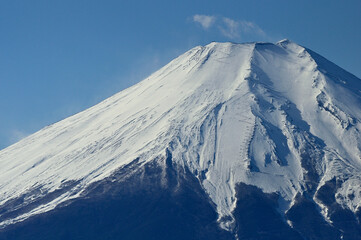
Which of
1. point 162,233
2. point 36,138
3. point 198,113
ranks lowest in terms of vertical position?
point 162,233

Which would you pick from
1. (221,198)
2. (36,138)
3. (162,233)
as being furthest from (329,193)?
(36,138)

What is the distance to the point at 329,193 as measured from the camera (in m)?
95.0

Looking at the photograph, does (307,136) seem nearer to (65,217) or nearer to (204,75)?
(204,75)

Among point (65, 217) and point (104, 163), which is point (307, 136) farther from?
point (65, 217)

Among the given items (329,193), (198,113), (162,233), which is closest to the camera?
(162,233)

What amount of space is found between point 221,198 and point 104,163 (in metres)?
16.6

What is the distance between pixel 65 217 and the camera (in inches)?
3647

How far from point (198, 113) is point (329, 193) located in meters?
22.6

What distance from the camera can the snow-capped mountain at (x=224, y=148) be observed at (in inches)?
3671

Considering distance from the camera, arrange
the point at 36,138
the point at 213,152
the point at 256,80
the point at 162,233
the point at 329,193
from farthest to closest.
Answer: the point at 36,138
the point at 256,80
the point at 213,152
the point at 329,193
the point at 162,233

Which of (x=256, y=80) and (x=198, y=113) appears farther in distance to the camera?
(x=256, y=80)

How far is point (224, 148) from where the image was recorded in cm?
10275

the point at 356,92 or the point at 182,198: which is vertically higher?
the point at 356,92

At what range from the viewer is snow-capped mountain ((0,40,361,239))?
93.2 metres
